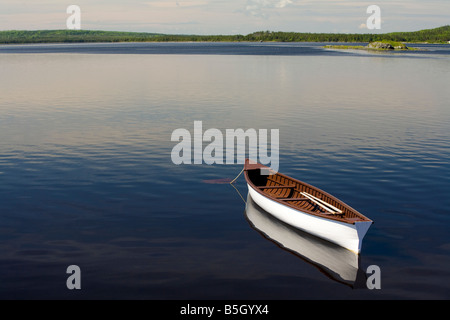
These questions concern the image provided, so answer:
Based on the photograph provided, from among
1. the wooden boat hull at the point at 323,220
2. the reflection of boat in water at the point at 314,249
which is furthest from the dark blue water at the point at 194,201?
the wooden boat hull at the point at 323,220

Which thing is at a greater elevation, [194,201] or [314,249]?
[194,201]

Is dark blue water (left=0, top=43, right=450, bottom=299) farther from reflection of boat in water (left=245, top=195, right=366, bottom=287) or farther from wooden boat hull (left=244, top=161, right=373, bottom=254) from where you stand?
wooden boat hull (left=244, top=161, right=373, bottom=254)

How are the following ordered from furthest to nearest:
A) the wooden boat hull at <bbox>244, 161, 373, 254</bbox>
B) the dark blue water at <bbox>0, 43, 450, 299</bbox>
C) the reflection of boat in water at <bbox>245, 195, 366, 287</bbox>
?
the wooden boat hull at <bbox>244, 161, 373, 254</bbox> → the reflection of boat in water at <bbox>245, 195, 366, 287</bbox> → the dark blue water at <bbox>0, 43, 450, 299</bbox>

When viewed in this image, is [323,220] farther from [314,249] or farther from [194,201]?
[194,201]

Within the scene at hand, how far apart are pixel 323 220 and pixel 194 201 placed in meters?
9.13

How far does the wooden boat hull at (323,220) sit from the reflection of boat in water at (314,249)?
32 centimetres

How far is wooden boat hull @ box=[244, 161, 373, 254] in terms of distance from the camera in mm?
22812

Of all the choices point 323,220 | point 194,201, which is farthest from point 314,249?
point 194,201

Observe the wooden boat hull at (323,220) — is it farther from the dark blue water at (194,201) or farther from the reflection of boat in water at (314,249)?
the dark blue water at (194,201)

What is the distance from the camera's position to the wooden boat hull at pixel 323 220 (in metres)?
22.8

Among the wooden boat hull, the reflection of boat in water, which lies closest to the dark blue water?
the reflection of boat in water

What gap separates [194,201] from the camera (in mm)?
30141

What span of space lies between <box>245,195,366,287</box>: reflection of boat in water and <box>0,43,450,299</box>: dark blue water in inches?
9.4
